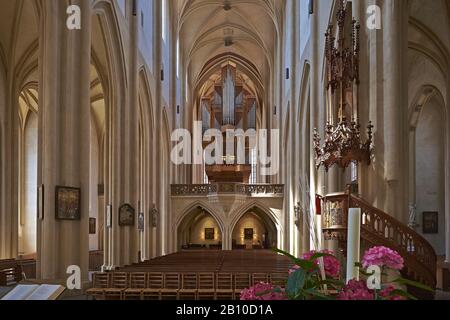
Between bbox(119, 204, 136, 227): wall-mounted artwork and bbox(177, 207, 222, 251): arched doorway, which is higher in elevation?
bbox(119, 204, 136, 227): wall-mounted artwork

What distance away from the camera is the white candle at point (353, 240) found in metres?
1.84

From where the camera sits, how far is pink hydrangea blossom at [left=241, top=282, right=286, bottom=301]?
70.6 inches

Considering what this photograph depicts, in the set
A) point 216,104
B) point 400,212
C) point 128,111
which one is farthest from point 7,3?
point 216,104

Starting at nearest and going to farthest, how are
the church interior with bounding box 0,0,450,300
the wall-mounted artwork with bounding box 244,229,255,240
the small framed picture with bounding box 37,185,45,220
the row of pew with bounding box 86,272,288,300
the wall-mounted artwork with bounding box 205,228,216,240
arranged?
the church interior with bounding box 0,0,450,300 < the row of pew with bounding box 86,272,288,300 < the small framed picture with bounding box 37,185,45,220 < the wall-mounted artwork with bounding box 205,228,216,240 < the wall-mounted artwork with bounding box 244,229,255,240

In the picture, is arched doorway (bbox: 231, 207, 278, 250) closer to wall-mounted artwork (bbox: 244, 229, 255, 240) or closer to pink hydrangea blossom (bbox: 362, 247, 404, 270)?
wall-mounted artwork (bbox: 244, 229, 255, 240)

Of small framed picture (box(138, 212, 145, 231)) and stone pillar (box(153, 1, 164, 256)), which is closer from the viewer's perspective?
small framed picture (box(138, 212, 145, 231))

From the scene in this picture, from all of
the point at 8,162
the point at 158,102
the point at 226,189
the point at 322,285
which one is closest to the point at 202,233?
the point at 226,189

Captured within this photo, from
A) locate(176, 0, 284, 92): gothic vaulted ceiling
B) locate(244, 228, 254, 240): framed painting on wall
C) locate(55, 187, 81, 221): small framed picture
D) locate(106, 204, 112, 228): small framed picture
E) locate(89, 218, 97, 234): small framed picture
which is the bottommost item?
locate(244, 228, 254, 240): framed painting on wall

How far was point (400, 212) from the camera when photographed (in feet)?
33.2

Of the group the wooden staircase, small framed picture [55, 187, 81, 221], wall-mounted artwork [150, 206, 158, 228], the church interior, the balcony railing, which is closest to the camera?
the wooden staircase

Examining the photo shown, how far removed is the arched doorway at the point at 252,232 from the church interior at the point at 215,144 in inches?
4.2

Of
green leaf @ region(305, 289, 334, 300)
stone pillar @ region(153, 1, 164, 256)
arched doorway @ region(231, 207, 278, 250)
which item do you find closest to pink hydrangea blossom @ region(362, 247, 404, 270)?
green leaf @ region(305, 289, 334, 300)
